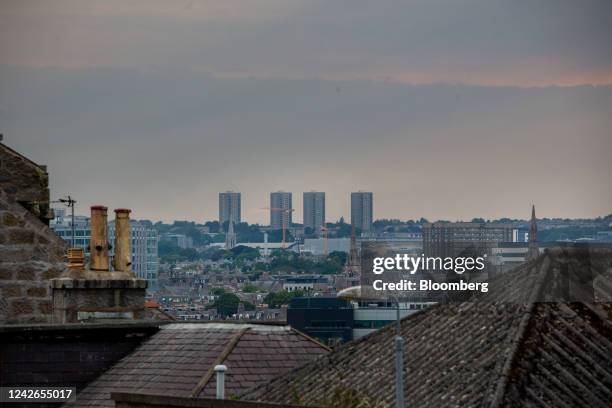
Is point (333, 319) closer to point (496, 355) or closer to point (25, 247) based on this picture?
point (25, 247)

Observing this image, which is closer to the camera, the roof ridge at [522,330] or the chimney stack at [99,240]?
the roof ridge at [522,330]

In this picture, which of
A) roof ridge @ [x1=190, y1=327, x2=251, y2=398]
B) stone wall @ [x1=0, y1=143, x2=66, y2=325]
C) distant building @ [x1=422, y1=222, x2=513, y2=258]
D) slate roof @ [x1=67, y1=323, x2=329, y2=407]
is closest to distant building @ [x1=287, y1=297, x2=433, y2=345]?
stone wall @ [x1=0, y1=143, x2=66, y2=325]

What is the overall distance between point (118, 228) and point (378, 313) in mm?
96500

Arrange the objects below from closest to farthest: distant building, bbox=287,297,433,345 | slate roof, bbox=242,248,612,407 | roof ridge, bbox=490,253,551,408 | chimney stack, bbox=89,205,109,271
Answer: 1. roof ridge, bbox=490,253,551,408
2. slate roof, bbox=242,248,612,407
3. chimney stack, bbox=89,205,109,271
4. distant building, bbox=287,297,433,345

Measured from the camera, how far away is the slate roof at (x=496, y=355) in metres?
25.2

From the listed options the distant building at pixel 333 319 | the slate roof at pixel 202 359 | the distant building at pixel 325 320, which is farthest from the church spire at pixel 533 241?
the distant building at pixel 325 320

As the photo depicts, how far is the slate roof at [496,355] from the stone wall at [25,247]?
7.13 m

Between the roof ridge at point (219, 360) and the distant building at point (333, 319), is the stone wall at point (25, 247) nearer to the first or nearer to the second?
the roof ridge at point (219, 360)

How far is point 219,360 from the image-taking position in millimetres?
33031

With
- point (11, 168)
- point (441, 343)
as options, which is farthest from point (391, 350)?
point (11, 168)

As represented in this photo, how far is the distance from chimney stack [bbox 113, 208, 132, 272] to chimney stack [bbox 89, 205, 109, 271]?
234 mm

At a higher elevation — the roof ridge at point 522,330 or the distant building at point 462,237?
the distant building at point 462,237

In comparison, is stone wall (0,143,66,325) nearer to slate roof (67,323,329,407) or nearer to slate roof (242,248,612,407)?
slate roof (67,323,329,407)

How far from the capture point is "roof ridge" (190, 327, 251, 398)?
31438mm
